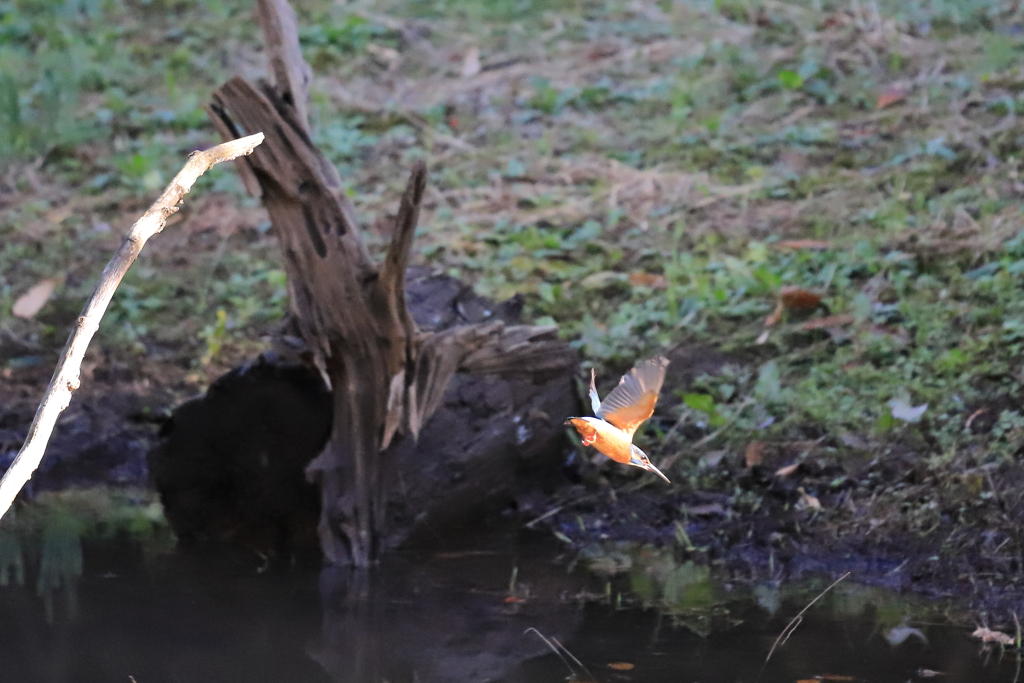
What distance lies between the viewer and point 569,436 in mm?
4555

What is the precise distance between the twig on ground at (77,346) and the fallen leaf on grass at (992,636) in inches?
95.4

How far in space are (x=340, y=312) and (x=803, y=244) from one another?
3.00 meters

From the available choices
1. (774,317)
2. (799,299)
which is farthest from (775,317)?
(799,299)

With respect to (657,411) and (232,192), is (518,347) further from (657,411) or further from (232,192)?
(232,192)

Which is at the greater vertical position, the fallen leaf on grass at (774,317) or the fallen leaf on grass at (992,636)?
the fallen leaf on grass at (774,317)

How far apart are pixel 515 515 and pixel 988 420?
1877mm

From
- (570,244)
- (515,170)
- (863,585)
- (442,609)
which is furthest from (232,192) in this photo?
(863,585)

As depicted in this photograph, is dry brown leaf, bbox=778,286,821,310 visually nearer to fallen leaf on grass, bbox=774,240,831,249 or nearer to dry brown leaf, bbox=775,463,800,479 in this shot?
fallen leaf on grass, bbox=774,240,831,249

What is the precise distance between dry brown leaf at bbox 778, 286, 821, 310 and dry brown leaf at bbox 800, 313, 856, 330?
15 cm

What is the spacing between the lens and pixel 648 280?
5.80 meters

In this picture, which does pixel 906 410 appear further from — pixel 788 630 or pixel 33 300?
pixel 33 300

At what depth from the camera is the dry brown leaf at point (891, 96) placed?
23.5 feet

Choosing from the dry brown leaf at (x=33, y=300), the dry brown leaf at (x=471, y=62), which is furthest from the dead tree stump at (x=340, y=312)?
the dry brown leaf at (x=471, y=62)

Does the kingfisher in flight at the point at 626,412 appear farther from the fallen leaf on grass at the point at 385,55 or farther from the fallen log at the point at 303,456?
the fallen leaf on grass at the point at 385,55
